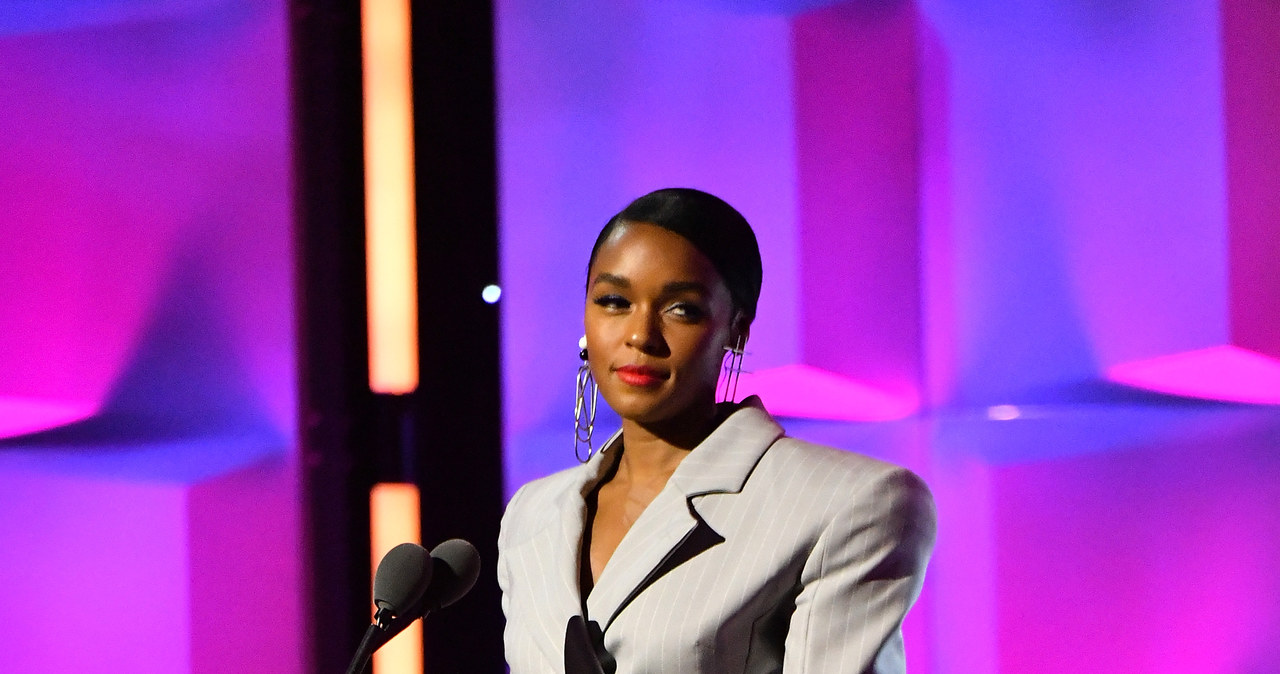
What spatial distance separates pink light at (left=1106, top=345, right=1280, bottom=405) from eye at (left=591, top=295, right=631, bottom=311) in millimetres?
991

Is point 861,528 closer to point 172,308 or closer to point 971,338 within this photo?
point 971,338

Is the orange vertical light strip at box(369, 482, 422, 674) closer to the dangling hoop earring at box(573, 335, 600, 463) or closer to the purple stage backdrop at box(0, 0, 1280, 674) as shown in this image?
the purple stage backdrop at box(0, 0, 1280, 674)

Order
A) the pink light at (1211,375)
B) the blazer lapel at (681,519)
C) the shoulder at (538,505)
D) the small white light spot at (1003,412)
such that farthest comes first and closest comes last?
the small white light spot at (1003,412) → the pink light at (1211,375) → the shoulder at (538,505) → the blazer lapel at (681,519)

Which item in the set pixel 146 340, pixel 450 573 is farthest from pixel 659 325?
pixel 146 340

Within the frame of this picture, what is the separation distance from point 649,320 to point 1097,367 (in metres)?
0.97

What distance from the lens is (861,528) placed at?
141cm

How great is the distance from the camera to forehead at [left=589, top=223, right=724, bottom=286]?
1.55 metres

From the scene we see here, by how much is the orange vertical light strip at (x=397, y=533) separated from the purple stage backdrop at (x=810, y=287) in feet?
0.62

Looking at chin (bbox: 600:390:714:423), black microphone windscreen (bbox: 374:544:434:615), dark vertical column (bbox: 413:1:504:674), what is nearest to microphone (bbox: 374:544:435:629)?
black microphone windscreen (bbox: 374:544:434:615)

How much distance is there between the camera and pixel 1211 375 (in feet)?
6.63

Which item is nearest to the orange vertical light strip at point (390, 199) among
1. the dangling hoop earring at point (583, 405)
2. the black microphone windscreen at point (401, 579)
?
the dangling hoop earring at point (583, 405)

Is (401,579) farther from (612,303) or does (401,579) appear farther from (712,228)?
(712,228)

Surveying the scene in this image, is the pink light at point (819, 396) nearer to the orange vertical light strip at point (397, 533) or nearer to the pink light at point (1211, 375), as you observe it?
the pink light at point (1211, 375)

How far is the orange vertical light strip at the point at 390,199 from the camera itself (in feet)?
8.41
